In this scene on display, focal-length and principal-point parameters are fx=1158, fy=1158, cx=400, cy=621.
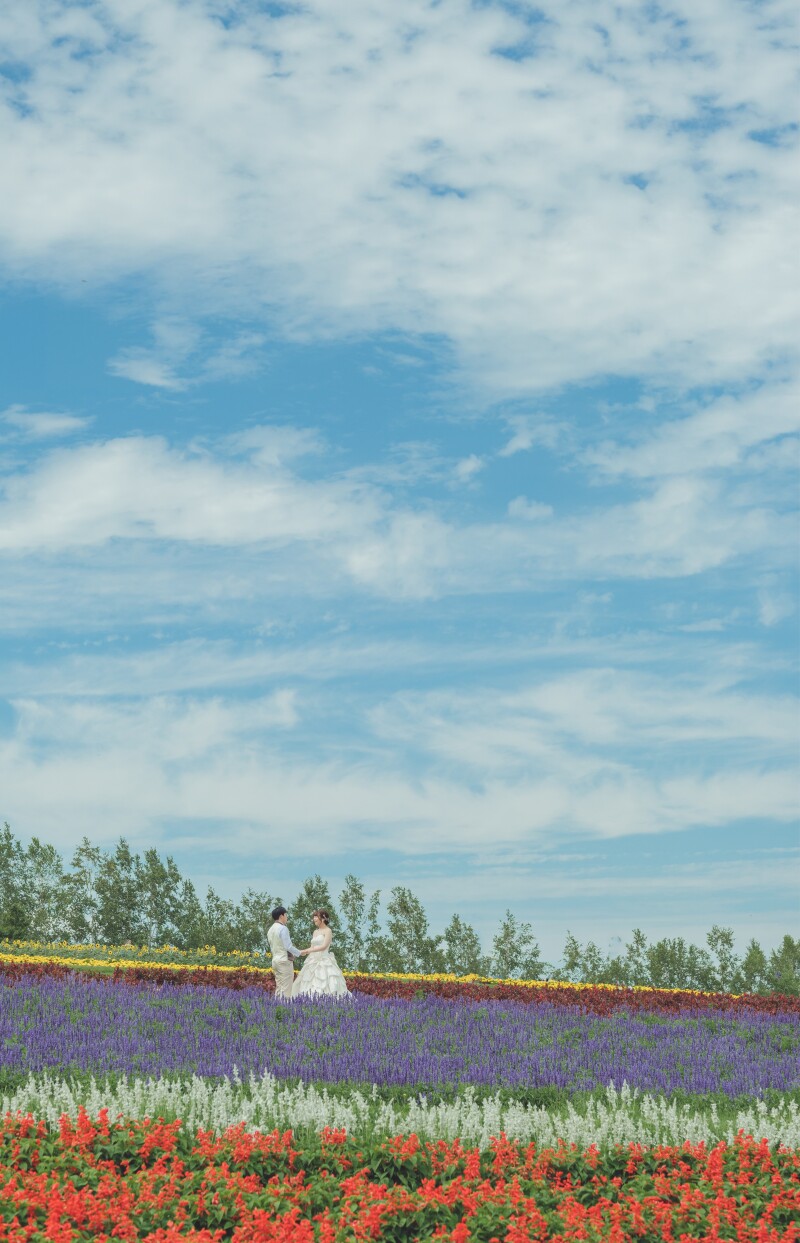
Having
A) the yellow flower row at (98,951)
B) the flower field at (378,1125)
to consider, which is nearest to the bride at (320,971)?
the flower field at (378,1125)

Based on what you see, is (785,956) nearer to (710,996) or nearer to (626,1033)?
(710,996)

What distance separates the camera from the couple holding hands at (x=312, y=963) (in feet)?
52.3

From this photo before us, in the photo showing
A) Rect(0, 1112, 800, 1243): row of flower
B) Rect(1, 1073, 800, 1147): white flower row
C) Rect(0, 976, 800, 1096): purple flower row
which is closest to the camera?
Rect(0, 1112, 800, 1243): row of flower

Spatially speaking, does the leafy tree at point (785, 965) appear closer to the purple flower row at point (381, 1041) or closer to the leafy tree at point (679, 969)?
the leafy tree at point (679, 969)

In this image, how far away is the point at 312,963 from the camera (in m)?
16.3

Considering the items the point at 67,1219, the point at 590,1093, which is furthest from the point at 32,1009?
the point at 67,1219

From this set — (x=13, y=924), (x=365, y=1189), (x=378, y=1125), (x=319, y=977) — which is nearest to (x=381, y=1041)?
(x=378, y=1125)

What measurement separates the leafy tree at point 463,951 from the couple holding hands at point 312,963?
18.7 metres

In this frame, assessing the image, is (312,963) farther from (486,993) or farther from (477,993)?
(486,993)

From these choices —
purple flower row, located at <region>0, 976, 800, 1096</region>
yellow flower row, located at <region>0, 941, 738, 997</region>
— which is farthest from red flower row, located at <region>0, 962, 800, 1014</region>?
yellow flower row, located at <region>0, 941, 738, 997</region>

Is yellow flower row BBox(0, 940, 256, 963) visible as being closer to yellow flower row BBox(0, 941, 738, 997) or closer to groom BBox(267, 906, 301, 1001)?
yellow flower row BBox(0, 941, 738, 997)

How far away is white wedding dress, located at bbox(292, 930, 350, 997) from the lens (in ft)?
52.2

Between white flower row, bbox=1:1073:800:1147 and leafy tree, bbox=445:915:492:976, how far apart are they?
26032mm

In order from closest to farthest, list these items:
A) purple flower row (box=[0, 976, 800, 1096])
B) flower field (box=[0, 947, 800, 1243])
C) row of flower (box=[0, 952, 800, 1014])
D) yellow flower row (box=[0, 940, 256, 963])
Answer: flower field (box=[0, 947, 800, 1243])
purple flower row (box=[0, 976, 800, 1096])
row of flower (box=[0, 952, 800, 1014])
yellow flower row (box=[0, 940, 256, 963])
